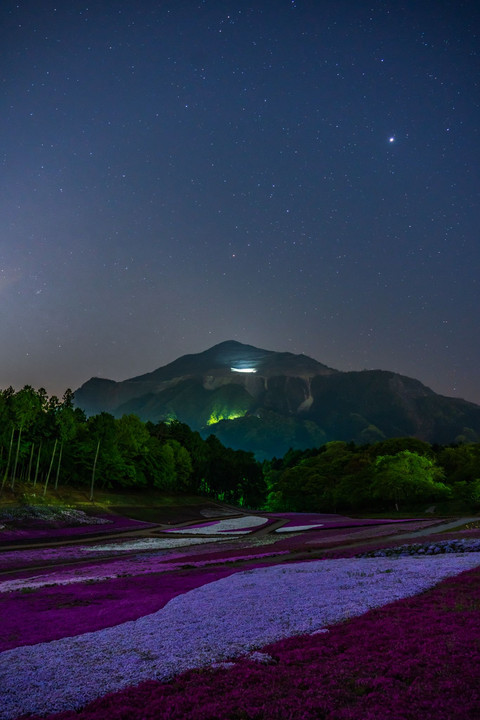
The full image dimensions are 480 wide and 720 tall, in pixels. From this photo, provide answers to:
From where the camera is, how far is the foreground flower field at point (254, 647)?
8.31 metres

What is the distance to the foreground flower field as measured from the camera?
27.3ft

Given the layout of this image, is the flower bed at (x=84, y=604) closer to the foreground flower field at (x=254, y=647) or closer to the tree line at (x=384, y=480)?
the foreground flower field at (x=254, y=647)

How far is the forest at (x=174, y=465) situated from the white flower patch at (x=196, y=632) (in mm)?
68209

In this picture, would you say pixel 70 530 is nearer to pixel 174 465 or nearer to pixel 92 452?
pixel 92 452

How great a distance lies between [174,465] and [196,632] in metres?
109

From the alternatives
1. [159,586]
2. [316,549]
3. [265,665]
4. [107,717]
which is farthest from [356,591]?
[316,549]

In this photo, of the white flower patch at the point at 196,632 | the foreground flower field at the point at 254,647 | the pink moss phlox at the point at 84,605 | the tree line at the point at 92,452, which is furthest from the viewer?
the tree line at the point at 92,452

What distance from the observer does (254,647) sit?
11.7 m

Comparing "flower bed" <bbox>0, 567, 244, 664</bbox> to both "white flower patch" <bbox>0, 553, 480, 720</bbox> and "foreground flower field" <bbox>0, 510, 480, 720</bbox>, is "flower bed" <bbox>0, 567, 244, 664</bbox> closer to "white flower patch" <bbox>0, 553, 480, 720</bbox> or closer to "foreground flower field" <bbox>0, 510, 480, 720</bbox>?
"foreground flower field" <bbox>0, 510, 480, 720</bbox>

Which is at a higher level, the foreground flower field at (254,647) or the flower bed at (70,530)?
the foreground flower field at (254,647)

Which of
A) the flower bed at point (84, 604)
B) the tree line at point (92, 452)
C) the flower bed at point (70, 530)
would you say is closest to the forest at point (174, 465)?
the tree line at point (92, 452)

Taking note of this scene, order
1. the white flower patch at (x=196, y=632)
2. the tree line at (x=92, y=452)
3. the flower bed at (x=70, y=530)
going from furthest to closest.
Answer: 1. the tree line at (x=92, y=452)
2. the flower bed at (x=70, y=530)
3. the white flower patch at (x=196, y=632)

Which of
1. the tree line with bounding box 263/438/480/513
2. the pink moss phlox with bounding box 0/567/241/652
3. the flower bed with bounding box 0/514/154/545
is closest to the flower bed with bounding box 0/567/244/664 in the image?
the pink moss phlox with bounding box 0/567/241/652

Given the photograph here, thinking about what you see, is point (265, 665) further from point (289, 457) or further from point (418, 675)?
point (289, 457)
